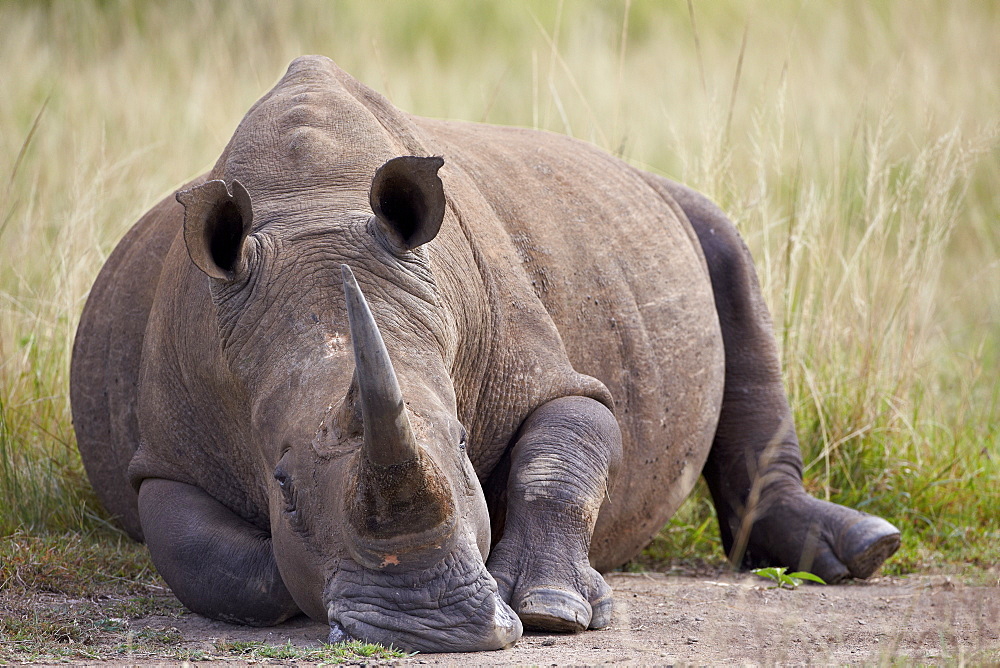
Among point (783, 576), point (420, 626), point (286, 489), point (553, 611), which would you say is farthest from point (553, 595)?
point (783, 576)

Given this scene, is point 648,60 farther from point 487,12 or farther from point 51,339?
point 51,339

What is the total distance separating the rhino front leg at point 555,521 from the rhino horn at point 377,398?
911 millimetres

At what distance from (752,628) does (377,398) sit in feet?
5.31

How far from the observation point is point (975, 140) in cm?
617

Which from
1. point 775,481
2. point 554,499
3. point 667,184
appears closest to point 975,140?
point 667,184

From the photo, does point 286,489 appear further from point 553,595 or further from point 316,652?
point 553,595

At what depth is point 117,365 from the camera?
15.3 ft

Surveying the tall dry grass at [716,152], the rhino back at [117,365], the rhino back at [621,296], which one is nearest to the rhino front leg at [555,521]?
the rhino back at [621,296]

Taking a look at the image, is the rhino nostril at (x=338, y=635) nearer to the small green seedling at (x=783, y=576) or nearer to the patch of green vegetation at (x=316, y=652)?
the patch of green vegetation at (x=316, y=652)

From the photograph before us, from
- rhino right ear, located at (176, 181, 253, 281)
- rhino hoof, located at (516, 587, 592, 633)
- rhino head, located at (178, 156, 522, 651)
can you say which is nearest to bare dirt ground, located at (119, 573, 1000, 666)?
rhino hoof, located at (516, 587, 592, 633)

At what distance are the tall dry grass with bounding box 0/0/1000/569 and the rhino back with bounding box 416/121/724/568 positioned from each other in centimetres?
82

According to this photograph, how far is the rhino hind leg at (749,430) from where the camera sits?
5531mm

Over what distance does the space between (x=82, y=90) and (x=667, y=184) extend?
216 inches

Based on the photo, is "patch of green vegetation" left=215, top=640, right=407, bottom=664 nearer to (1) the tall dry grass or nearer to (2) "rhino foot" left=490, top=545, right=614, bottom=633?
(2) "rhino foot" left=490, top=545, right=614, bottom=633
